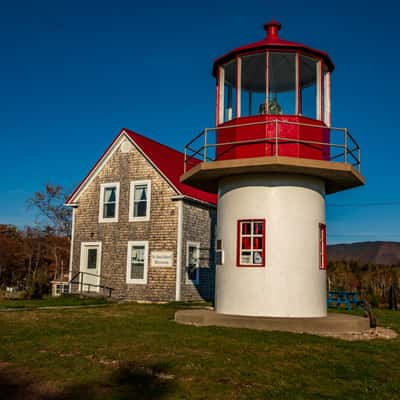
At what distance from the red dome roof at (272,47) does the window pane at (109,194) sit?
40.7ft

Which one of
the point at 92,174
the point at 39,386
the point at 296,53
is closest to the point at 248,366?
the point at 39,386

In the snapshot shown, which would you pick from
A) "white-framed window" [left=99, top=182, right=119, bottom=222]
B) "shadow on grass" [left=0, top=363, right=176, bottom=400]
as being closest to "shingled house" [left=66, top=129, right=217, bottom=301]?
"white-framed window" [left=99, top=182, right=119, bottom=222]

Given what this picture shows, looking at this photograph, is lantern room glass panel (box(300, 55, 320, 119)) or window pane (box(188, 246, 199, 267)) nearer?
lantern room glass panel (box(300, 55, 320, 119))

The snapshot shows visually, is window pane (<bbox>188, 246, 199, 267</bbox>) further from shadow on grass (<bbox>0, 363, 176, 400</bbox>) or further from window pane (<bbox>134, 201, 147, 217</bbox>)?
shadow on grass (<bbox>0, 363, 176, 400</bbox>)

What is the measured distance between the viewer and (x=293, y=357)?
30.7 feet

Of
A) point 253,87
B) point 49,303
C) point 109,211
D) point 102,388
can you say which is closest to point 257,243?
point 253,87

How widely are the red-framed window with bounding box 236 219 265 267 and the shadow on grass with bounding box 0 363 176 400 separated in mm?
6612

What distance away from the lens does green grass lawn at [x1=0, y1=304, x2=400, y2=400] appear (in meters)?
6.99

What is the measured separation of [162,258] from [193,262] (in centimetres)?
161

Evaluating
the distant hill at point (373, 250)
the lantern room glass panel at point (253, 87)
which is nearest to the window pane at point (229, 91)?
the lantern room glass panel at point (253, 87)

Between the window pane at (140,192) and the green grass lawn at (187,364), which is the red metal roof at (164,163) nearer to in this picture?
the window pane at (140,192)

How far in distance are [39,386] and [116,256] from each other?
18468 millimetres

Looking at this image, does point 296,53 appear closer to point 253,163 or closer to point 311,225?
point 253,163

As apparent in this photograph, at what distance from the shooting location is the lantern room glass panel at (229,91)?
1533 cm
